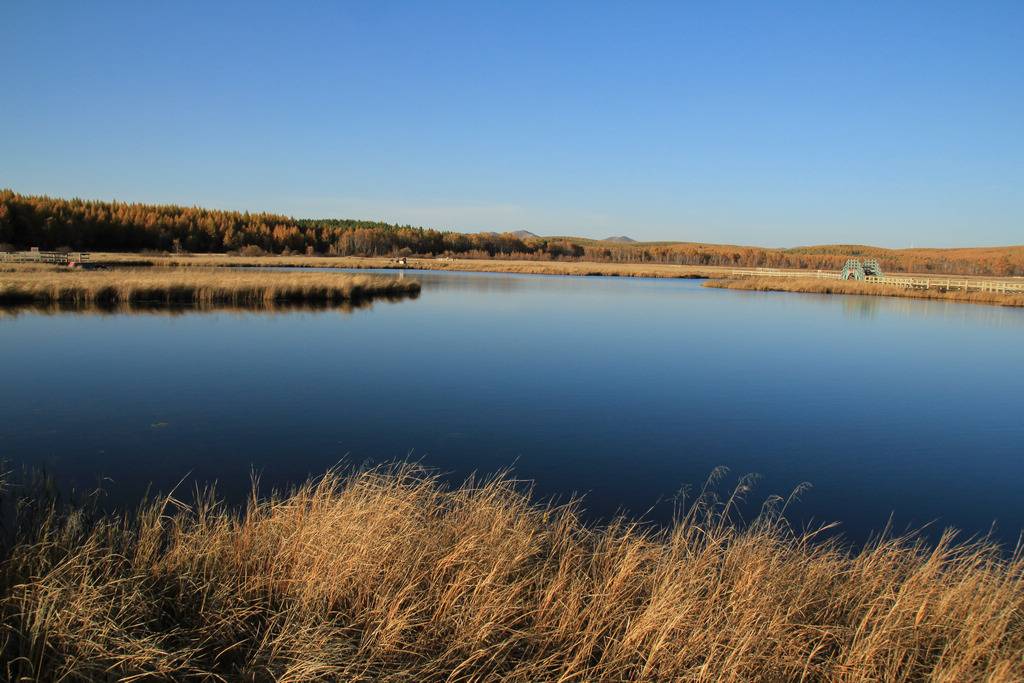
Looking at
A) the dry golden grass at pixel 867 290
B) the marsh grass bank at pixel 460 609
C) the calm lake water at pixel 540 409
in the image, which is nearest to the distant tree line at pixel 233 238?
the calm lake water at pixel 540 409

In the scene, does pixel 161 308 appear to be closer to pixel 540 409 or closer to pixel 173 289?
pixel 173 289

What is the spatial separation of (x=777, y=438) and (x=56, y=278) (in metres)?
23.7

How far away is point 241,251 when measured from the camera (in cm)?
7362

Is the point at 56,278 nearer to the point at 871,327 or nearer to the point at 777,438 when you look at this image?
the point at 777,438

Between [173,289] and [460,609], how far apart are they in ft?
72.9

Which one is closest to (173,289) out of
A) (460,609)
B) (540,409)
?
(540,409)

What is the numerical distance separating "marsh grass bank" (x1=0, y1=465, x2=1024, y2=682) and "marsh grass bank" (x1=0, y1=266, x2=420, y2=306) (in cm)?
1957

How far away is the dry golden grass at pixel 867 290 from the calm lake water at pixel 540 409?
19.9 m

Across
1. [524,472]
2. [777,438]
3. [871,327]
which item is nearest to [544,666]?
[524,472]

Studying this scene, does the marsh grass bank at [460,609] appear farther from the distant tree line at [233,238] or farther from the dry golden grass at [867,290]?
the distant tree line at [233,238]

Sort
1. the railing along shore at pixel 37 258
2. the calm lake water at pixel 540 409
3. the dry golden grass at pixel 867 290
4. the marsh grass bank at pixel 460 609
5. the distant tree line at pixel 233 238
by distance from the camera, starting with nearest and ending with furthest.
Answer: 1. the marsh grass bank at pixel 460 609
2. the calm lake water at pixel 540 409
3. the dry golden grass at pixel 867 290
4. the railing along shore at pixel 37 258
5. the distant tree line at pixel 233 238

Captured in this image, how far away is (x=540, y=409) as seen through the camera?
858 centimetres

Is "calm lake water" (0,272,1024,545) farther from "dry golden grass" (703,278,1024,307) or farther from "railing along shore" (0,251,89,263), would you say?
"railing along shore" (0,251,89,263)

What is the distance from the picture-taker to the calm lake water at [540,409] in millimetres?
5969
